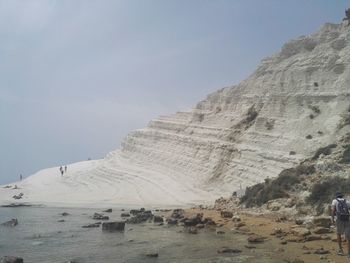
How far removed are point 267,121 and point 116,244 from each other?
25.5m

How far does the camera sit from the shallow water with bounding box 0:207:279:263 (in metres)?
15.7

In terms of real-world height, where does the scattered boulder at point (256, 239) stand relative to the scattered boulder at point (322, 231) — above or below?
below

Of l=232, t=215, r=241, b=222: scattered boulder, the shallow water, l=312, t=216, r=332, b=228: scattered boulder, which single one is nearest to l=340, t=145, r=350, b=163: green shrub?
l=232, t=215, r=241, b=222: scattered boulder

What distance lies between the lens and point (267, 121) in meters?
41.6

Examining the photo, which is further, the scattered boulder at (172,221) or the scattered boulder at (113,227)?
the scattered boulder at (172,221)

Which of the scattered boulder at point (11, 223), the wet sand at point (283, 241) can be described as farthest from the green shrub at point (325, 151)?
the scattered boulder at point (11, 223)

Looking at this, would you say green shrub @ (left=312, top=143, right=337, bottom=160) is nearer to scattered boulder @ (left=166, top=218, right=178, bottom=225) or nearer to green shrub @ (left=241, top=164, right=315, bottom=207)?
green shrub @ (left=241, top=164, right=315, bottom=207)

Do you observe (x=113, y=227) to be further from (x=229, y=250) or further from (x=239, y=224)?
(x=229, y=250)

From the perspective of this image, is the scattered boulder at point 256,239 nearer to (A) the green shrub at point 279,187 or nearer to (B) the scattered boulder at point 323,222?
(B) the scattered boulder at point 323,222

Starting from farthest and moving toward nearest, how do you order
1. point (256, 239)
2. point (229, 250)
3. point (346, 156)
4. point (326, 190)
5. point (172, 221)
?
point (346, 156) < point (172, 221) < point (326, 190) < point (256, 239) < point (229, 250)

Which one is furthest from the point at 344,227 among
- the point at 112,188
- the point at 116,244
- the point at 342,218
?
the point at 112,188

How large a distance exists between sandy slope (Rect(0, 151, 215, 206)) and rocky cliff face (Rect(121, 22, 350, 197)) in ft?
5.49

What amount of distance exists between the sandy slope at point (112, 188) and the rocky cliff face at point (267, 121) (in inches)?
65.9

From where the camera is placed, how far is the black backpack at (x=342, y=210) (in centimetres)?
1418
